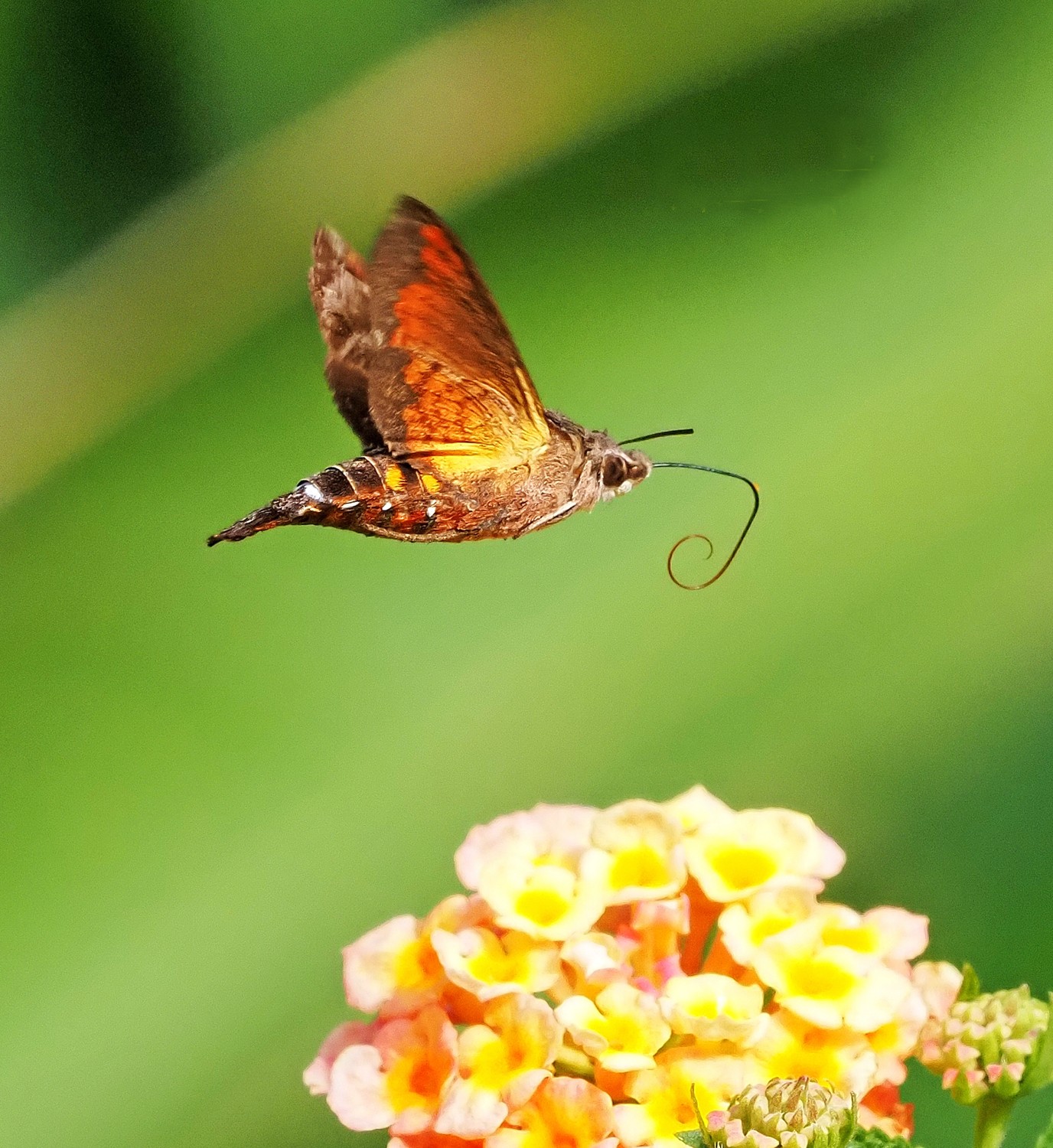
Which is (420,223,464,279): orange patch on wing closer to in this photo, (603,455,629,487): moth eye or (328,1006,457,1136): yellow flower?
(603,455,629,487): moth eye

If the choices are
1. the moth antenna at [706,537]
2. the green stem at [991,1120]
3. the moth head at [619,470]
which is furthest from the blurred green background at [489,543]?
the green stem at [991,1120]

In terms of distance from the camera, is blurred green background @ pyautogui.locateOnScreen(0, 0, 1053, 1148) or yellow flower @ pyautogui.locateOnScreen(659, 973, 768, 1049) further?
blurred green background @ pyautogui.locateOnScreen(0, 0, 1053, 1148)

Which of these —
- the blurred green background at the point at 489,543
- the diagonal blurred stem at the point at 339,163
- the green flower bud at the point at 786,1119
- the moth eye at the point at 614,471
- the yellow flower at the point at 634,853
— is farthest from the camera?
the diagonal blurred stem at the point at 339,163

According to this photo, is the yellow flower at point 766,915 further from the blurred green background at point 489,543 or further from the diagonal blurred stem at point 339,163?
the diagonal blurred stem at point 339,163

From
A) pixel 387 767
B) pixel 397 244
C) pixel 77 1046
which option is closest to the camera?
pixel 397 244

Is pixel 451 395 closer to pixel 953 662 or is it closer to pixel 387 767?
pixel 387 767

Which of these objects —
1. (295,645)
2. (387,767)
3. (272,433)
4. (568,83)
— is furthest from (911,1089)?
(568,83)

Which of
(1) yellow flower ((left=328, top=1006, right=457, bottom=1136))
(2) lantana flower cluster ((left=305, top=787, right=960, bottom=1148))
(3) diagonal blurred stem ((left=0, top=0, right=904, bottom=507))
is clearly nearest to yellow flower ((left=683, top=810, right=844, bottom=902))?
(2) lantana flower cluster ((left=305, top=787, right=960, bottom=1148))
